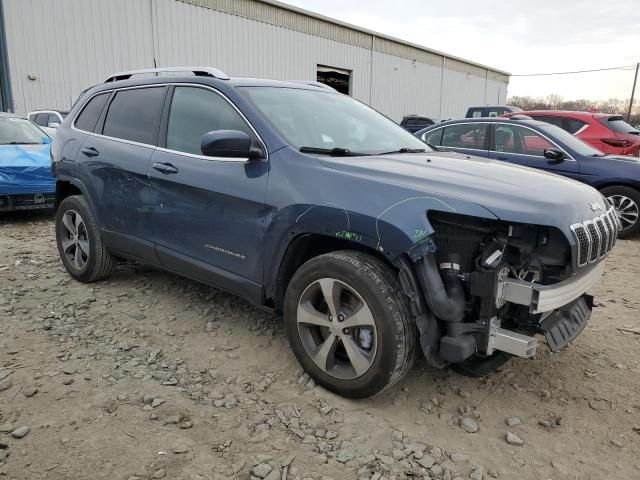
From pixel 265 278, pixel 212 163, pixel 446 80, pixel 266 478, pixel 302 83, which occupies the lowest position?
pixel 266 478

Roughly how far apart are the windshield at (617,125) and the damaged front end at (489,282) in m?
7.33

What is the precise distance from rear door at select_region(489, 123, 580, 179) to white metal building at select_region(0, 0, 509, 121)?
20.5 ft

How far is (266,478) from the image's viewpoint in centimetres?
220

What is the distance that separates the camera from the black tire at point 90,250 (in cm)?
429

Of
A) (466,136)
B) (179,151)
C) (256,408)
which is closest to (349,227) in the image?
(256,408)

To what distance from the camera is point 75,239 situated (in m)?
4.54

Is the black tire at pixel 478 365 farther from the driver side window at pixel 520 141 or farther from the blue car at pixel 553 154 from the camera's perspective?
the driver side window at pixel 520 141

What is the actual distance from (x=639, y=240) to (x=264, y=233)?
6.10 m

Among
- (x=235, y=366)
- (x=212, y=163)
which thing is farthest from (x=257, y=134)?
(x=235, y=366)

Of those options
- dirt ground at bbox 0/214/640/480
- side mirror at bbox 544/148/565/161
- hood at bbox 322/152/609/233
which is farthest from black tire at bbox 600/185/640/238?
hood at bbox 322/152/609/233

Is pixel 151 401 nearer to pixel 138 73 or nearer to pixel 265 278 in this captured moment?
pixel 265 278

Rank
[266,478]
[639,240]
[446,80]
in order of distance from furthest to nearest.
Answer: [446,80] < [639,240] < [266,478]

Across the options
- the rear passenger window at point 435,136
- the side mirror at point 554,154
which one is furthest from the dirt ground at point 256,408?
the rear passenger window at point 435,136

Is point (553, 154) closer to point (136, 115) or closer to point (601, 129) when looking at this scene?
point (601, 129)
